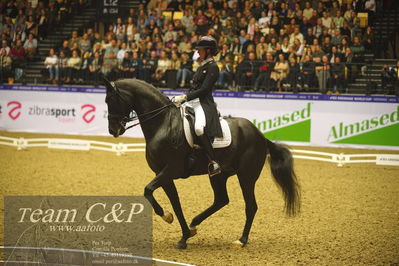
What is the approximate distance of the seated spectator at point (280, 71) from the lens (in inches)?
653

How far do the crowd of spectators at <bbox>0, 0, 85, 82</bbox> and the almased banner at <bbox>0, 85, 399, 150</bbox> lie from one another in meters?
1.29

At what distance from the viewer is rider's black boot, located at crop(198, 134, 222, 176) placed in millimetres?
7043

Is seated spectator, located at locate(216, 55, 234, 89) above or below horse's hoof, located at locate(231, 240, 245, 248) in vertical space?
above

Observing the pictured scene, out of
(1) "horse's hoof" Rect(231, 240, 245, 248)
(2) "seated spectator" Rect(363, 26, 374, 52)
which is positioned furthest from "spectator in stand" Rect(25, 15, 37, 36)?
(1) "horse's hoof" Rect(231, 240, 245, 248)

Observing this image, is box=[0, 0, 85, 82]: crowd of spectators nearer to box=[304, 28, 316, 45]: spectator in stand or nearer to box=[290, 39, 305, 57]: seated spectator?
box=[290, 39, 305, 57]: seated spectator

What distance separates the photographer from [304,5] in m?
18.7

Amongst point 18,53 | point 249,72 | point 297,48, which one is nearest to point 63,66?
point 18,53

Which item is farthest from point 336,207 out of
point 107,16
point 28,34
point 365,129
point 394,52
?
point 28,34

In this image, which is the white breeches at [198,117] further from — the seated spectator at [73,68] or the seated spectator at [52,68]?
the seated spectator at [52,68]

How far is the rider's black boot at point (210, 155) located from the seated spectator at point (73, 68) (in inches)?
493

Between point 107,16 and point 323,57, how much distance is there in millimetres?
7975

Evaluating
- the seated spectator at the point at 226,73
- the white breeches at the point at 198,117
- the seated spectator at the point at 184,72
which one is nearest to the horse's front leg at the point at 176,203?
the white breeches at the point at 198,117

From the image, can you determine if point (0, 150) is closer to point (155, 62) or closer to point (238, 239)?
point (155, 62)

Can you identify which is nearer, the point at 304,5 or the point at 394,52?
the point at 394,52
